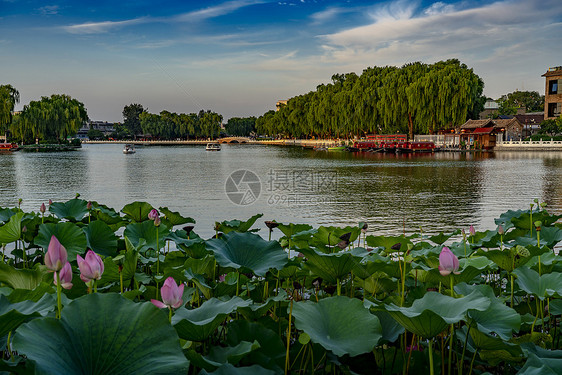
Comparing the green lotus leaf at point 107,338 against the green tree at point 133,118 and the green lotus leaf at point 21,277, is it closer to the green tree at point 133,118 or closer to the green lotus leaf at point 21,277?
the green lotus leaf at point 21,277

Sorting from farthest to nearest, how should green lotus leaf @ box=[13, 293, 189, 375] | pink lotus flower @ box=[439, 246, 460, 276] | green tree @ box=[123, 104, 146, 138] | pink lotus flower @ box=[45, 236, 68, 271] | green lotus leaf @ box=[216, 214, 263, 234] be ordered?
green tree @ box=[123, 104, 146, 138]
green lotus leaf @ box=[216, 214, 263, 234]
pink lotus flower @ box=[439, 246, 460, 276]
pink lotus flower @ box=[45, 236, 68, 271]
green lotus leaf @ box=[13, 293, 189, 375]

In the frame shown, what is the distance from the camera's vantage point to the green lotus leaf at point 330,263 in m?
2.30

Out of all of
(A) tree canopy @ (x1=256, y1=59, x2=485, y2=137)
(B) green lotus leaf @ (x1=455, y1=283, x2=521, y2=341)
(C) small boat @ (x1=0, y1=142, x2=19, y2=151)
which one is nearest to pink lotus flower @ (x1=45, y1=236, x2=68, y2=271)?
(B) green lotus leaf @ (x1=455, y1=283, x2=521, y2=341)

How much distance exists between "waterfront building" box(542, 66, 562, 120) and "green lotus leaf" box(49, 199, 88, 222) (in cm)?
5623

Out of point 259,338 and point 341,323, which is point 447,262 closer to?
point 341,323

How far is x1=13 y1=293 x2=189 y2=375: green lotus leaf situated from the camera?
118 centimetres

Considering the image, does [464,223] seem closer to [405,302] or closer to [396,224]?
[396,224]

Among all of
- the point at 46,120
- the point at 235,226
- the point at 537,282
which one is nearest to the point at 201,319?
the point at 537,282

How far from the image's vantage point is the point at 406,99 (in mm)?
40656

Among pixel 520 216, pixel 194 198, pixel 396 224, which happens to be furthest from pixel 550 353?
pixel 194 198

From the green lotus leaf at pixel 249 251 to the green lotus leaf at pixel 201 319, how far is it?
0.61 metres

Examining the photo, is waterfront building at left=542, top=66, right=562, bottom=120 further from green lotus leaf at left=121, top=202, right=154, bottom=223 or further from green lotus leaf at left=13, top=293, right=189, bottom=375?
green lotus leaf at left=13, top=293, right=189, bottom=375

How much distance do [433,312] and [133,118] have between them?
13572 cm

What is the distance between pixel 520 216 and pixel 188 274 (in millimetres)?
3113
